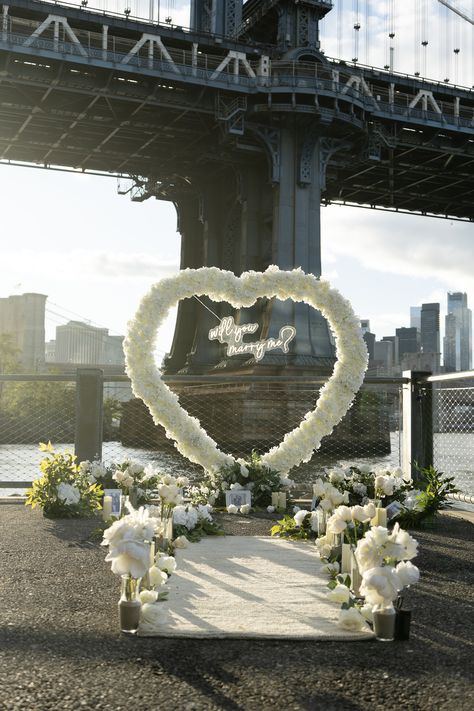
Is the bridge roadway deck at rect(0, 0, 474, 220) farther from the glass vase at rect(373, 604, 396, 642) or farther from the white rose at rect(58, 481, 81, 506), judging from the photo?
the glass vase at rect(373, 604, 396, 642)

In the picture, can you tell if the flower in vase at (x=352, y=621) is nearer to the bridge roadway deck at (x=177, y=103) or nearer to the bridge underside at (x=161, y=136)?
the bridge roadway deck at (x=177, y=103)

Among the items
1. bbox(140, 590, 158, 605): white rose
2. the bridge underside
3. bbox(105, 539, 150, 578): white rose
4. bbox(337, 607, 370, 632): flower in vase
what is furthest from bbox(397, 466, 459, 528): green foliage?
the bridge underside

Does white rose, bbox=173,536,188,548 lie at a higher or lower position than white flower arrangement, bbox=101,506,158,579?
lower

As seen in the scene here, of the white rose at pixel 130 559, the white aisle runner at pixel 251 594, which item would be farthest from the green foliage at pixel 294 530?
the white rose at pixel 130 559

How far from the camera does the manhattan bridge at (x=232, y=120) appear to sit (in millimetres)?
52031

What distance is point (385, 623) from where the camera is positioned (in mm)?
5562

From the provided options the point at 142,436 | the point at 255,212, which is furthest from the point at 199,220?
the point at 142,436

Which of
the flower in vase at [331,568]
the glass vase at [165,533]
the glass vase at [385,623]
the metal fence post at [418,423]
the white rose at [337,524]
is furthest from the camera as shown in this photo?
the metal fence post at [418,423]

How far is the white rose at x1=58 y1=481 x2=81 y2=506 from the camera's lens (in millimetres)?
11438

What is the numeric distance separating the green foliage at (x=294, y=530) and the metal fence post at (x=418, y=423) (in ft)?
12.5

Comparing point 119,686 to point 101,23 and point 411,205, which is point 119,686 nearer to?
point 101,23

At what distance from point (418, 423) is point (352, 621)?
26.7 ft

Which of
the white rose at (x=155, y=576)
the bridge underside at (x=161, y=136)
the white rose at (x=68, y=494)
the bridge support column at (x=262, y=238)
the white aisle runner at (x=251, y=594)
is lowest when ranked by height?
the white aisle runner at (x=251, y=594)

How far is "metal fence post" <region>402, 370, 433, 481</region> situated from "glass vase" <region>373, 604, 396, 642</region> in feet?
26.1
